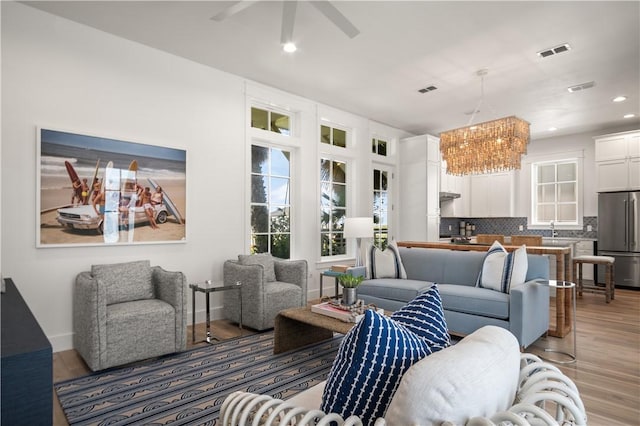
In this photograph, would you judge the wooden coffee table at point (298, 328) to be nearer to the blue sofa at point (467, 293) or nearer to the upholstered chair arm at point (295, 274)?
the upholstered chair arm at point (295, 274)

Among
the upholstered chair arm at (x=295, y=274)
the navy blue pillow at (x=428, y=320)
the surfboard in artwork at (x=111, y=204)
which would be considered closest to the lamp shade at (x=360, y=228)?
the upholstered chair arm at (x=295, y=274)

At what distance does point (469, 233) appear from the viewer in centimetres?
850

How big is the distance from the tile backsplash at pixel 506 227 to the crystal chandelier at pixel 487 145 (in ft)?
11.6

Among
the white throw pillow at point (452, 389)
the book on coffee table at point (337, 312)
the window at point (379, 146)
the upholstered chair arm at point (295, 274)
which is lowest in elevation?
the book on coffee table at point (337, 312)

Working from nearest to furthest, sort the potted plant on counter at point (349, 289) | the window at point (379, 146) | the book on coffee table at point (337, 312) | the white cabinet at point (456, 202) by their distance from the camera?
the book on coffee table at point (337, 312) < the potted plant on counter at point (349, 289) < the window at point (379, 146) < the white cabinet at point (456, 202)

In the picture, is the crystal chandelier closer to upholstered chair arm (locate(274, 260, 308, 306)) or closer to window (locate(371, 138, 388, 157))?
window (locate(371, 138, 388, 157))

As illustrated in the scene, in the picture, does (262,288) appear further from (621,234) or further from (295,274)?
(621,234)

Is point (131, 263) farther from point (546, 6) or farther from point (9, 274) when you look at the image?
point (546, 6)

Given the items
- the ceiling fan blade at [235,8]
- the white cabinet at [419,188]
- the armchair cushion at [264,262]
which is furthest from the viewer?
the white cabinet at [419,188]

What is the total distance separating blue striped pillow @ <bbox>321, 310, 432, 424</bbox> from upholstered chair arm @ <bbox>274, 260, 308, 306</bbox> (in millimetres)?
3238

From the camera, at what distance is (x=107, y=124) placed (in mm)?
3555

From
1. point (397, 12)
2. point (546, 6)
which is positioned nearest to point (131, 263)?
point (397, 12)

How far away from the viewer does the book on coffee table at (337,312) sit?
9.20ft

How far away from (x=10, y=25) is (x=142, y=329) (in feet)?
8.88
